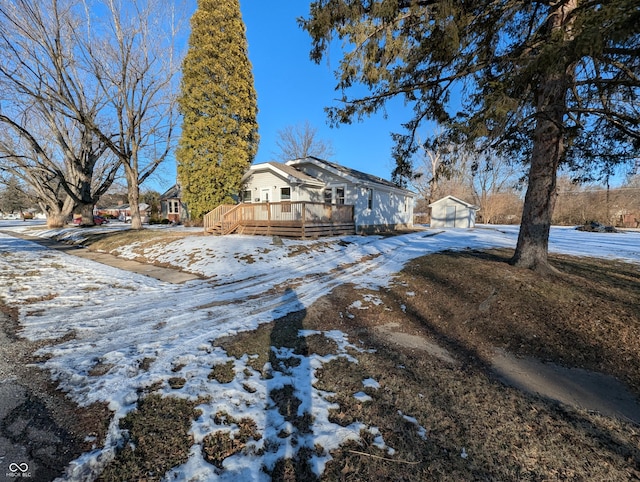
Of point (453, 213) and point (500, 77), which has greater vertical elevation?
point (500, 77)

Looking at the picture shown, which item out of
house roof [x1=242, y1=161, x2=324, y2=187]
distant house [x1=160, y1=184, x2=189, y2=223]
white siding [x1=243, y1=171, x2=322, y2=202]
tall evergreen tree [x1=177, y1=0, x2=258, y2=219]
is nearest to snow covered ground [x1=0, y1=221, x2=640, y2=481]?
house roof [x1=242, y1=161, x2=324, y2=187]

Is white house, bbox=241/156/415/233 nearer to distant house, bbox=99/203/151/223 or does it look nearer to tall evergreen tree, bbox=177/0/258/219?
tall evergreen tree, bbox=177/0/258/219

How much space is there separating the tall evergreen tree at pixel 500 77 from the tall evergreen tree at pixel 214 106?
506 inches

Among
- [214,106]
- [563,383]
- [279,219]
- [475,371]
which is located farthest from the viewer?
Result: [214,106]

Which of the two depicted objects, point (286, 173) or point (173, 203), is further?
point (173, 203)

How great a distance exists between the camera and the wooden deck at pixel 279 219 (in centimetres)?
1310

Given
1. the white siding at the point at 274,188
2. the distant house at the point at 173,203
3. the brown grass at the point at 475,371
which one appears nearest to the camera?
the brown grass at the point at 475,371

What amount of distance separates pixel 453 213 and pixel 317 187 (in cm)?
1902

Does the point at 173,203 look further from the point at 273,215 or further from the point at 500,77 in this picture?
the point at 500,77

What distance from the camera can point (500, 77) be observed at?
233 inches

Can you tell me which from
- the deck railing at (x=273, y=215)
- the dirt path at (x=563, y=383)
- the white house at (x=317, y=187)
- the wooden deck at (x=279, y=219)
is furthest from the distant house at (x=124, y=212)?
the dirt path at (x=563, y=383)

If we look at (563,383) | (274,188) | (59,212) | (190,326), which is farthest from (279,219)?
(59,212)

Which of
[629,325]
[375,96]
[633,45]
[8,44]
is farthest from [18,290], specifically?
[8,44]

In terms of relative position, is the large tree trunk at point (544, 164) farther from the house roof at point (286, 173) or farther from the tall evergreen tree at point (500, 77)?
the house roof at point (286, 173)
